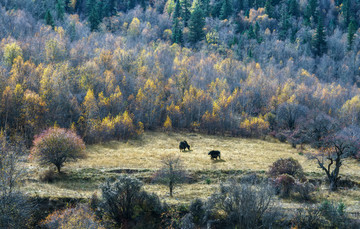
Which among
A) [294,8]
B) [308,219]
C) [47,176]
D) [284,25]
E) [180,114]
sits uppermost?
[294,8]

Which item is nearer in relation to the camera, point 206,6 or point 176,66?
point 176,66

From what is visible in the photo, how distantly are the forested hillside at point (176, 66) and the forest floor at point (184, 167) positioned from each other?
10.4m

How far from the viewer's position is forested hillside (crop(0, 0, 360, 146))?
56.3 meters

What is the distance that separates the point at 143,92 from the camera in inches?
2783

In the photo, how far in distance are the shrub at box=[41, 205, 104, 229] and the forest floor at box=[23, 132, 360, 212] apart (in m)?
3.00

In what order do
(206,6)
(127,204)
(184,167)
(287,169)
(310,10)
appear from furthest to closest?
(206,6) → (310,10) → (287,169) → (184,167) → (127,204)

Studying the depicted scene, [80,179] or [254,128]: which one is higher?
[254,128]

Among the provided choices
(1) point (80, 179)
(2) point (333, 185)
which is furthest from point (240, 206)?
(1) point (80, 179)

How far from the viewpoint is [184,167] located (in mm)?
32281

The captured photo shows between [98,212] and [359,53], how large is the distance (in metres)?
112

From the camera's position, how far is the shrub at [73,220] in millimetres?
20547

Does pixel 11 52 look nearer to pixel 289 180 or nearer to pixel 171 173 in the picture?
pixel 171 173

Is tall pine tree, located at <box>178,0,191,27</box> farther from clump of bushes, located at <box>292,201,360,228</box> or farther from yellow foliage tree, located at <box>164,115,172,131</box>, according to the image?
clump of bushes, located at <box>292,201,360,228</box>

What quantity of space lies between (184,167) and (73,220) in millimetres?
14171
